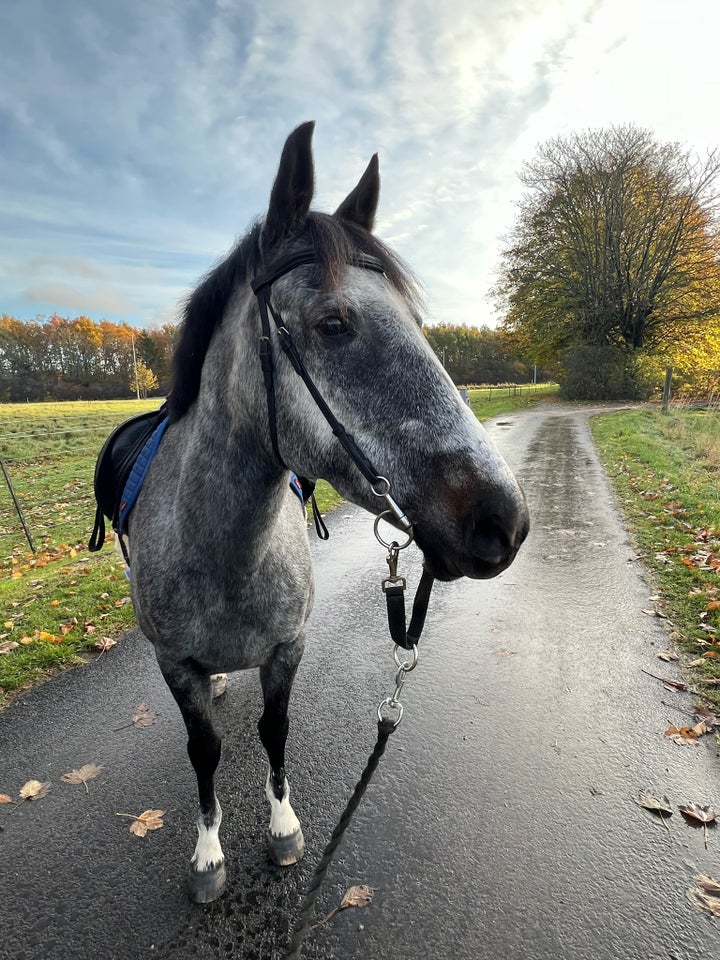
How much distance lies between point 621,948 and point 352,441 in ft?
7.99

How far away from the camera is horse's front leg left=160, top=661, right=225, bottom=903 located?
7.33 ft

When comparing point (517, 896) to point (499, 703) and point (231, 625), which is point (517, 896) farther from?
point (231, 625)

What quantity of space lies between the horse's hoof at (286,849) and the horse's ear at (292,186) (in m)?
2.80

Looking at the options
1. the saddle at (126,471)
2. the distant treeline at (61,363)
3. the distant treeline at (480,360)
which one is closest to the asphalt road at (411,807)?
the saddle at (126,471)

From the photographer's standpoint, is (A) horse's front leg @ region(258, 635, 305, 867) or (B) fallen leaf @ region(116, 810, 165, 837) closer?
(A) horse's front leg @ region(258, 635, 305, 867)

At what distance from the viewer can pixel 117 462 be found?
3213 mm

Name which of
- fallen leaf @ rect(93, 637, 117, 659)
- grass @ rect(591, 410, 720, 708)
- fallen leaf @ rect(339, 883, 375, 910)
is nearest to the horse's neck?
fallen leaf @ rect(339, 883, 375, 910)

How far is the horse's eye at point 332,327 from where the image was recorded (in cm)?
154

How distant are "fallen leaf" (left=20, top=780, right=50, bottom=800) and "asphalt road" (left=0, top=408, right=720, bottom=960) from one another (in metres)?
0.04

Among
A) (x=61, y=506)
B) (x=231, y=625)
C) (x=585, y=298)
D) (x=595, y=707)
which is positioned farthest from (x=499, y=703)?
(x=585, y=298)

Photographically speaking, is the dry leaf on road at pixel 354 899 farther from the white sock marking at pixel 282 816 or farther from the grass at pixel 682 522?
the grass at pixel 682 522

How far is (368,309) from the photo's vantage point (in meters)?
1.54

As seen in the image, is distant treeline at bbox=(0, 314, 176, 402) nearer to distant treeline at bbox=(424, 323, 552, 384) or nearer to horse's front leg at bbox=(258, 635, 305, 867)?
distant treeline at bbox=(424, 323, 552, 384)

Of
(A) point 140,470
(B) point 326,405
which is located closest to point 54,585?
(A) point 140,470
